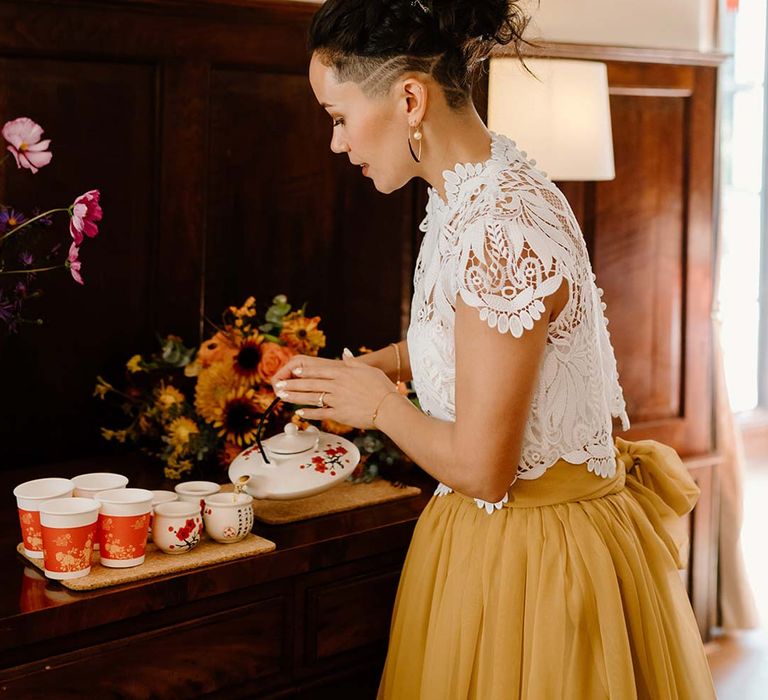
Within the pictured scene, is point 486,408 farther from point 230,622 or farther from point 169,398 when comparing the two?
point 169,398

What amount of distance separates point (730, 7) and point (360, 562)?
248 centimetres

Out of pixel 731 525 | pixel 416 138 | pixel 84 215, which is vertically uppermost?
pixel 416 138

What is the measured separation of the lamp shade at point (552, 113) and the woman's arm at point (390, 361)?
739 mm

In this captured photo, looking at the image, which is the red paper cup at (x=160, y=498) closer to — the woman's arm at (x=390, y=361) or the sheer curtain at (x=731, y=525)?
the woman's arm at (x=390, y=361)

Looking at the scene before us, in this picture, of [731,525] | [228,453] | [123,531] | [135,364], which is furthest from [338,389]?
[731,525]

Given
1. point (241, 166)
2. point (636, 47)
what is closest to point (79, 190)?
point (241, 166)

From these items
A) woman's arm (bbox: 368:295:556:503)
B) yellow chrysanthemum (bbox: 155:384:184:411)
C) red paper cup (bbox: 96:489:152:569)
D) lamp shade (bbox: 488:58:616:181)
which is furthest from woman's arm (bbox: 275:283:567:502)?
lamp shade (bbox: 488:58:616:181)

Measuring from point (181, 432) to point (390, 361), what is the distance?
0.47 m

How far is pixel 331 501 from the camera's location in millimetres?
1842

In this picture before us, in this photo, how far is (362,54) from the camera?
1.41 meters

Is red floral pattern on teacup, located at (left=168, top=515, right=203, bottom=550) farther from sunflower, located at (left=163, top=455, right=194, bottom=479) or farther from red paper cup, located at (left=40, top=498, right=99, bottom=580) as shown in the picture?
sunflower, located at (left=163, top=455, right=194, bottom=479)

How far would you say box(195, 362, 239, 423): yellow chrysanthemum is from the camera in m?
2.00

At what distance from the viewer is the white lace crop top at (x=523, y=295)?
1.30 m

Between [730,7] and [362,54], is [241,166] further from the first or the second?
[730,7]
